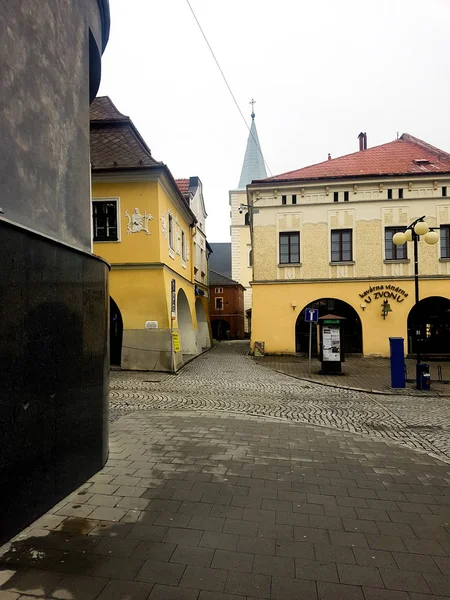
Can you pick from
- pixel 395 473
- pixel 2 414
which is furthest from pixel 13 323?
pixel 395 473

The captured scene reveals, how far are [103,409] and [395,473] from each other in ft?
12.8

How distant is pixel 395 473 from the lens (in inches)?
210

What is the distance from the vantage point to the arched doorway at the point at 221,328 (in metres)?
43.1

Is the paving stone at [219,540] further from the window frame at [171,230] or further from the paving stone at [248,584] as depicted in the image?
the window frame at [171,230]

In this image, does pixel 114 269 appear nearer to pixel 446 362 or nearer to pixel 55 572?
pixel 55 572

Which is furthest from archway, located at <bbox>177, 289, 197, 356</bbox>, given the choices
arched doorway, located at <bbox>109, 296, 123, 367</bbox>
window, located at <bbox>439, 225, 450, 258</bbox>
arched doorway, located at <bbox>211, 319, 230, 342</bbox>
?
arched doorway, located at <bbox>211, 319, 230, 342</bbox>

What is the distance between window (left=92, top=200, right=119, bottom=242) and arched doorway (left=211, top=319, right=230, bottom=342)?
27.7 meters

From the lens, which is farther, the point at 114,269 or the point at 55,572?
the point at 114,269

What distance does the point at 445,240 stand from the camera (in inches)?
825

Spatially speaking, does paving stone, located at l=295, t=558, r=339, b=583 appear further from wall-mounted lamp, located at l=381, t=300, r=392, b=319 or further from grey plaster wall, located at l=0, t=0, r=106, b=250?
wall-mounted lamp, located at l=381, t=300, r=392, b=319

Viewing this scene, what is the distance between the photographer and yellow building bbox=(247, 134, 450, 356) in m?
20.9

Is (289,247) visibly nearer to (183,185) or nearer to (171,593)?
(183,185)

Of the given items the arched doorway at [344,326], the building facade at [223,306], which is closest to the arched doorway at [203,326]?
the arched doorway at [344,326]

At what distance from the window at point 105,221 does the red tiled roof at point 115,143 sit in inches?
55.0
